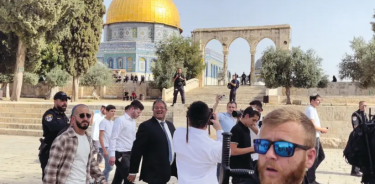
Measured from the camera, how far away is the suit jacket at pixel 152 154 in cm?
361

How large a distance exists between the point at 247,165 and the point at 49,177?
2080 millimetres

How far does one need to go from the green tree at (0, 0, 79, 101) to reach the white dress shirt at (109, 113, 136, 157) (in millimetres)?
14064

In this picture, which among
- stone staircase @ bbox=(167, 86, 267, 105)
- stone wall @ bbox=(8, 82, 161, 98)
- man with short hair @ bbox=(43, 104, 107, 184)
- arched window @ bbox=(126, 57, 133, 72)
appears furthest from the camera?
arched window @ bbox=(126, 57, 133, 72)

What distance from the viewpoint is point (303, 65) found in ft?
72.4

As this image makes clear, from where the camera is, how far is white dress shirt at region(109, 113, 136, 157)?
493 centimetres

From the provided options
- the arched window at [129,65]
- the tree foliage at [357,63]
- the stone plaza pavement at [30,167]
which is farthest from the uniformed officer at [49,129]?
the arched window at [129,65]

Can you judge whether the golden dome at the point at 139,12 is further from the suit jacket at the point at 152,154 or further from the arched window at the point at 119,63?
the suit jacket at the point at 152,154

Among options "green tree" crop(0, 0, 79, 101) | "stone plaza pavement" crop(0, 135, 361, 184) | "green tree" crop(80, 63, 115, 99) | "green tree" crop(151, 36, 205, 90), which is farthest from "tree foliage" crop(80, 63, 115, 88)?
"stone plaza pavement" crop(0, 135, 361, 184)

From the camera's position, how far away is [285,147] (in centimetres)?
125

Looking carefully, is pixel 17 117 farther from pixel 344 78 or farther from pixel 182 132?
pixel 344 78

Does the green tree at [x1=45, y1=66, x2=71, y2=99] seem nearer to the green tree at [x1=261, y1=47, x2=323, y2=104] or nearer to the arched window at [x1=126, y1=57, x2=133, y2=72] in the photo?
the green tree at [x1=261, y1=47, x2=323, y2=104]

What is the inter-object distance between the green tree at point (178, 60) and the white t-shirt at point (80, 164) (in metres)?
26.7

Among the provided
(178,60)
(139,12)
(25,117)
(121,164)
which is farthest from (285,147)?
(139,12)

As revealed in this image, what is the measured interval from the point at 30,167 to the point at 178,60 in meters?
23.9
